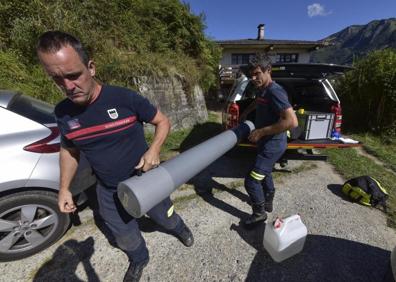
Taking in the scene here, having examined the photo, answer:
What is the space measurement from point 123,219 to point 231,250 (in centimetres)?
126

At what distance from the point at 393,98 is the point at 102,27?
823cm

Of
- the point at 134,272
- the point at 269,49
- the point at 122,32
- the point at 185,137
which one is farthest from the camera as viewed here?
the point at 269,49

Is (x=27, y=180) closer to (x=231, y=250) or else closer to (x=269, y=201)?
(x=231, y=250)

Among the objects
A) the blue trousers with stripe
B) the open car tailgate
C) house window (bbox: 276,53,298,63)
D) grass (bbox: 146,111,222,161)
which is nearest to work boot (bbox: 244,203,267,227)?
the blue trousers with stripe

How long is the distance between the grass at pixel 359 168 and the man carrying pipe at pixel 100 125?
3626 mm

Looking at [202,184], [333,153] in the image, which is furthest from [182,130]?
[333,153]

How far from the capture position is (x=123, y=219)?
186cm

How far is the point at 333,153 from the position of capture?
5.15 meters

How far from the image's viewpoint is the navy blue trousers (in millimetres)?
1807

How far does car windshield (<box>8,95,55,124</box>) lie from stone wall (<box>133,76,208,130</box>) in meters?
3.41

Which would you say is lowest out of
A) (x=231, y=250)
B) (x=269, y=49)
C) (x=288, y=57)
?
(x=231, y=250)

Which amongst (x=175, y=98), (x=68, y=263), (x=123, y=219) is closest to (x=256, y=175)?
(x=123, y=219)

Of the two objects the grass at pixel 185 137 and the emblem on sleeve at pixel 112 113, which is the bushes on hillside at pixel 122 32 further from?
the emblem on sleeve at pixel 112 113

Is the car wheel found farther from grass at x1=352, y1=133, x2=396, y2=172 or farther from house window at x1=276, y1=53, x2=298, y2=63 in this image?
house window at x1=276, y1=53, x2=298, y2=63
